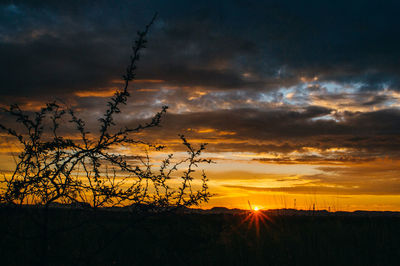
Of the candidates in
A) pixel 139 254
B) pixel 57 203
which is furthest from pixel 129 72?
pixel 139 254

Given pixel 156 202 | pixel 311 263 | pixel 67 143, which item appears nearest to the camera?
pixel 67 143

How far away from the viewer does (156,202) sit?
526 centimetres

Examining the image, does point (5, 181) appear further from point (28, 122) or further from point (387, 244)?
point (387, 244)

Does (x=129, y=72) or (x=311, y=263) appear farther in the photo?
(x=311, y=263)

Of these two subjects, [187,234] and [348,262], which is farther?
[348,262]

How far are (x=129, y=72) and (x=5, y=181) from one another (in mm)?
2268

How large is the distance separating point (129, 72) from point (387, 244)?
750 cm

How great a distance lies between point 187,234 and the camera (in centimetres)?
594

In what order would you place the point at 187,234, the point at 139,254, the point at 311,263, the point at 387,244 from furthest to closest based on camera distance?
the point at 387,244
the point at 139,254
the point at 311,263
the point at 187,234

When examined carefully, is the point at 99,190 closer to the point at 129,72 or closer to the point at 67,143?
the point at 67,143

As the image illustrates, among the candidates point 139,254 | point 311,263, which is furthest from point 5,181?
point 311,263

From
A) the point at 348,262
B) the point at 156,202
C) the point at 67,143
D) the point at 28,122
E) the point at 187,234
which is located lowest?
the point at 348,262

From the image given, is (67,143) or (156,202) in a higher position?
(67,143)

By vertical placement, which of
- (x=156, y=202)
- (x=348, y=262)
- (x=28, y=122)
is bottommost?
(x=348, y=262)
